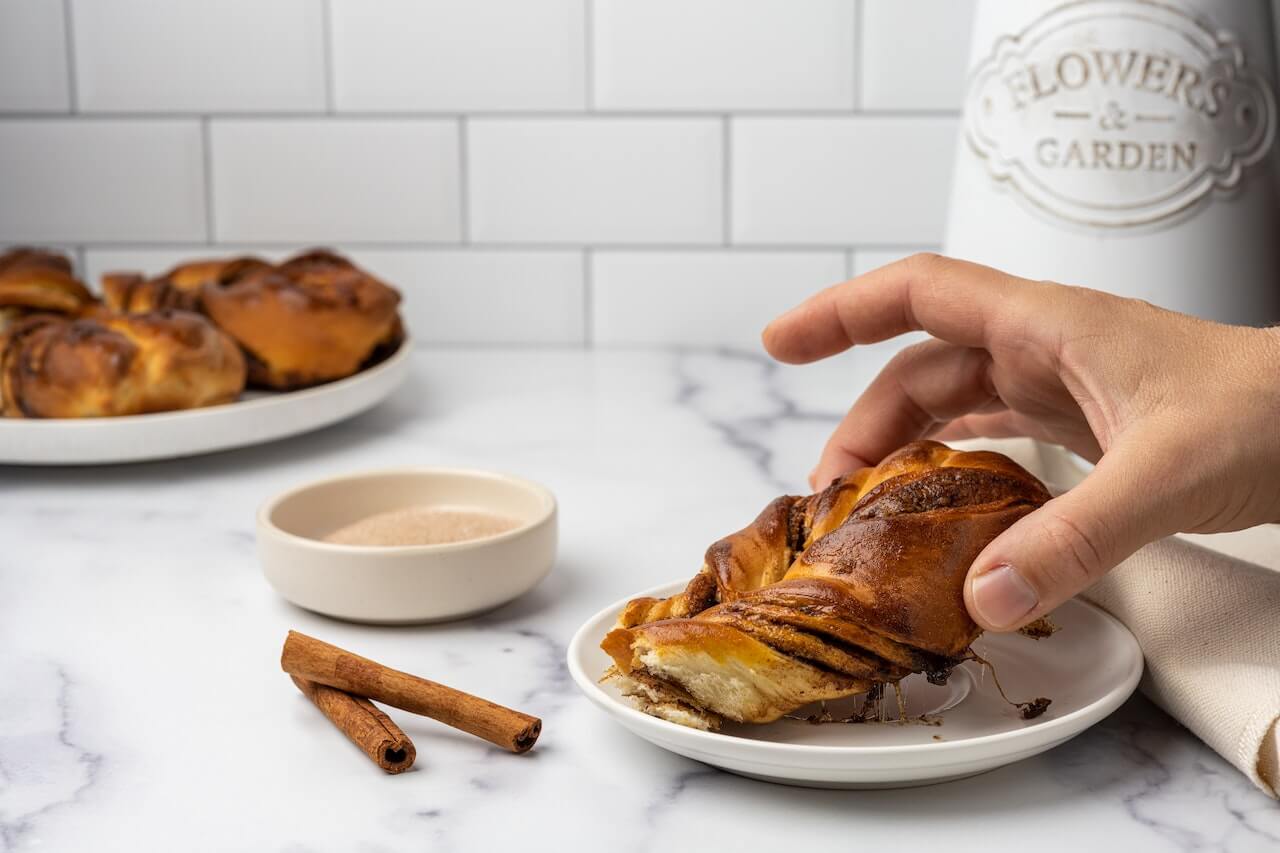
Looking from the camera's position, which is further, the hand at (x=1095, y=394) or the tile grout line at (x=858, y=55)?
the tile grout line at (x=858, y=55)

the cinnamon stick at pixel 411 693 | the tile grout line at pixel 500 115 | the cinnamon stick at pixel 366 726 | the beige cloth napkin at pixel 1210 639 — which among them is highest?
the tile grout line at pixel 500 115

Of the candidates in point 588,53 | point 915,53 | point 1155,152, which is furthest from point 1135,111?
point 588,53

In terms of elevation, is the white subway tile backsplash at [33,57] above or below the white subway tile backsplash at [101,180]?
above

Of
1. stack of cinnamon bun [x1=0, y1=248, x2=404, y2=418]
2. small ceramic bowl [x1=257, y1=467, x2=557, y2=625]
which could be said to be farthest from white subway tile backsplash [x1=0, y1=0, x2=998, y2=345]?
small ceramic bowl [x1=257, y1=467, x2=557, y2=625]

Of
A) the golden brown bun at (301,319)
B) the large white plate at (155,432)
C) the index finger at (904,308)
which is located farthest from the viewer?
the golden brown bun at (301,319)

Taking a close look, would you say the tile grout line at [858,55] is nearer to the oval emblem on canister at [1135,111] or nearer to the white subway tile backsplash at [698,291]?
the white subway tile backsplash at [698,291]

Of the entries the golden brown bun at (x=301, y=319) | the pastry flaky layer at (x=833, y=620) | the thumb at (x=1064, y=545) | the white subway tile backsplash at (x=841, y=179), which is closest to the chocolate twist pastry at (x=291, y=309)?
the golden brown bun at (x=301, y=319)

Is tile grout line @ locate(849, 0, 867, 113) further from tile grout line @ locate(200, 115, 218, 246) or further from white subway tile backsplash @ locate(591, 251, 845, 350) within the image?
tile grout line @ locate(200, 115, 218, 246)
